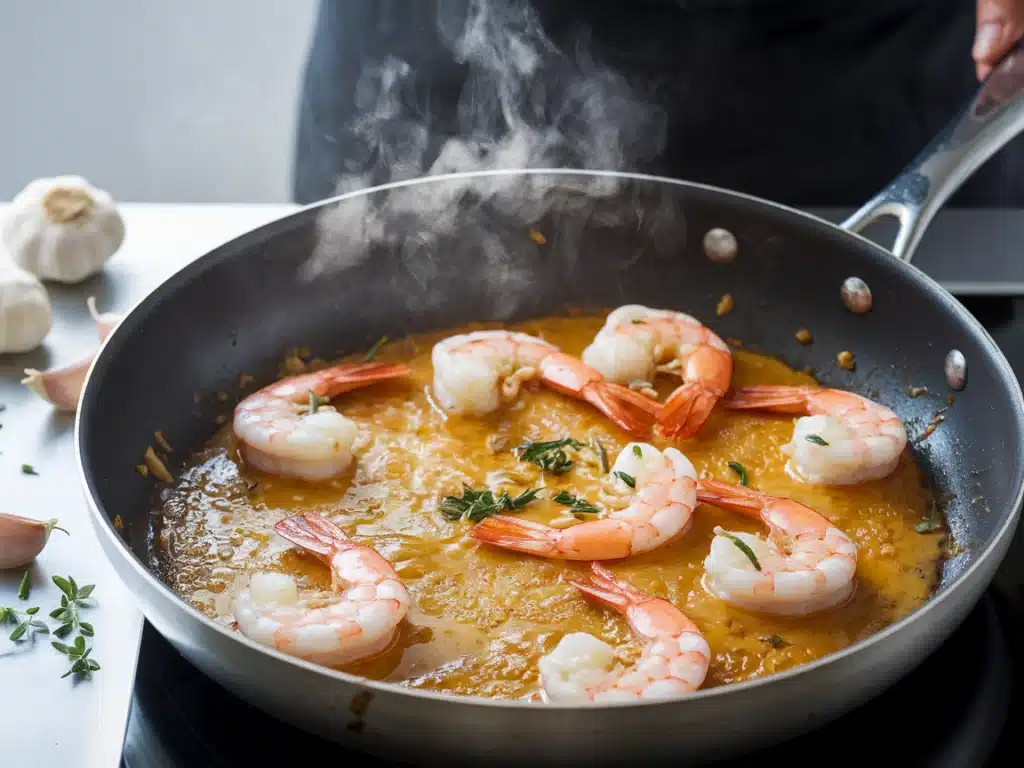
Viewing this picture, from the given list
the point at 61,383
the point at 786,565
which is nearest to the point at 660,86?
the point at 786,565

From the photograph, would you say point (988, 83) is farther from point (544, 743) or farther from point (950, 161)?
point (544, 743)

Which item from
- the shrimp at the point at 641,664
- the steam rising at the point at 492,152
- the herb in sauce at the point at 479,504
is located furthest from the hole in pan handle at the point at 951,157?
the shrimp at the point at 641,664

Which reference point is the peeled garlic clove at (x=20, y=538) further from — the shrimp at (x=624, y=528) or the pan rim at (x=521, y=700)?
Answer: the shrimp at (x=624, y=528)

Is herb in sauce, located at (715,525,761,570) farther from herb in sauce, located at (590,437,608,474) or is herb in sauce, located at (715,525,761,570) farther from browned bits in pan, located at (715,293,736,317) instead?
browned bits in pan, located at (715,293,736,317)

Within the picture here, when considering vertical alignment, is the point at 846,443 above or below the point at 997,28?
below

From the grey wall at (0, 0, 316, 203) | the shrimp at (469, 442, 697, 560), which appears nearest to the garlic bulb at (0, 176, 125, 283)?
the shrimp at (469, 442, 697, 560)

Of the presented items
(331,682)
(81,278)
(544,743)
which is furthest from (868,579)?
(81,278)

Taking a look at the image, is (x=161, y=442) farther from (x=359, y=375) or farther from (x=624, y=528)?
(x=624, y=528)

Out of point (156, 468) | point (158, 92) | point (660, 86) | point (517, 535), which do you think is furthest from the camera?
point (158, 92)
